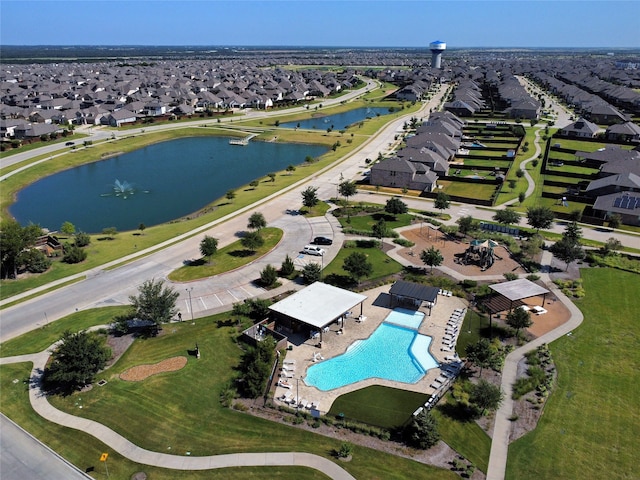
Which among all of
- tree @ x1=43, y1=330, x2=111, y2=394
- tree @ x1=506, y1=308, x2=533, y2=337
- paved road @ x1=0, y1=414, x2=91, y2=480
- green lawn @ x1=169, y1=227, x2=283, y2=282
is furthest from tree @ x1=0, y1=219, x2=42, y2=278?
tree @ x1=506, y1=308, x2=533, y2=337

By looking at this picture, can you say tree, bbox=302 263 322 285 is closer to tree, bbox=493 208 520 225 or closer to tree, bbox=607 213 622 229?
tree, bbox=493 208 520 225

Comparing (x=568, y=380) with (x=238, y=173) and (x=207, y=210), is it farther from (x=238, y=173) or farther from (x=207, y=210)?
(x=238, y=173)

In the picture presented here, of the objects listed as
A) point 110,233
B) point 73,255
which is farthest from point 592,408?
point 110,233

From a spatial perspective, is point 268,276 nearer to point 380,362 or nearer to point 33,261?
point 380,362

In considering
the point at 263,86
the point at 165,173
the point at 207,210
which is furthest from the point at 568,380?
the point at 263,86

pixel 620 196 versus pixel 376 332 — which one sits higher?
pixel 620 196
